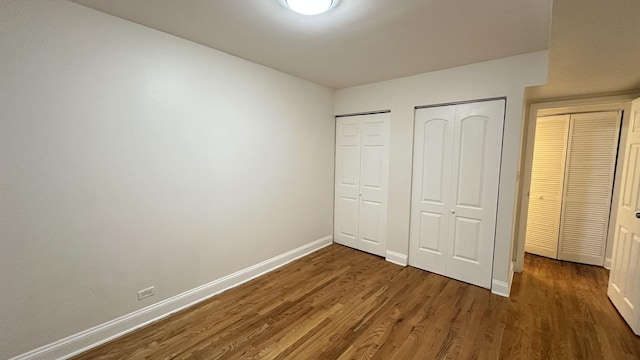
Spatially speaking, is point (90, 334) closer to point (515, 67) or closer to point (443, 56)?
point (443, 56)

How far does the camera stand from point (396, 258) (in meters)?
3.41

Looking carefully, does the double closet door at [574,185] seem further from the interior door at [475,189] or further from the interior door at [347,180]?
the interior door at [347,180]

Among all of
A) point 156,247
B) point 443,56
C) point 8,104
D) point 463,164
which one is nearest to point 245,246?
point 156,247

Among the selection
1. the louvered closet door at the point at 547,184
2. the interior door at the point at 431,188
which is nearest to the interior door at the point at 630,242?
the louvered closet door at the point at 547,184

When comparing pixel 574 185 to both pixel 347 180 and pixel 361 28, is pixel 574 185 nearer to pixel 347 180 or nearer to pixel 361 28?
pixel 347 180

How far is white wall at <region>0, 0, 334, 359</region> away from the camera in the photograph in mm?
1599

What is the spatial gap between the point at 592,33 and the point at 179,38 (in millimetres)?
3010

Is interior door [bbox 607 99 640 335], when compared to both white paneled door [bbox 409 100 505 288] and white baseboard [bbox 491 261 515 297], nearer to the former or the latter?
white baseboard [bbox 491 261 515 297]

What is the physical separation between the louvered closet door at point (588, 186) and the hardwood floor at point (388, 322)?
0.46m

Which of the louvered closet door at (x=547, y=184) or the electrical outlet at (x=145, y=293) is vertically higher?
the louvered closet door at (x=547, y=184)

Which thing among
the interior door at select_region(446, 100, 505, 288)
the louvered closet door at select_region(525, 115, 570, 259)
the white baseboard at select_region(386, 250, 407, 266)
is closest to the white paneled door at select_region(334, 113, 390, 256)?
the white baseboard at select_region(386, 250, 407, 266)

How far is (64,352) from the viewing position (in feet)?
5.82

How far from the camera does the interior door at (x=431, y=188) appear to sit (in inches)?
118

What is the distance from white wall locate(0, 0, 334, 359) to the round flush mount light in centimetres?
119
